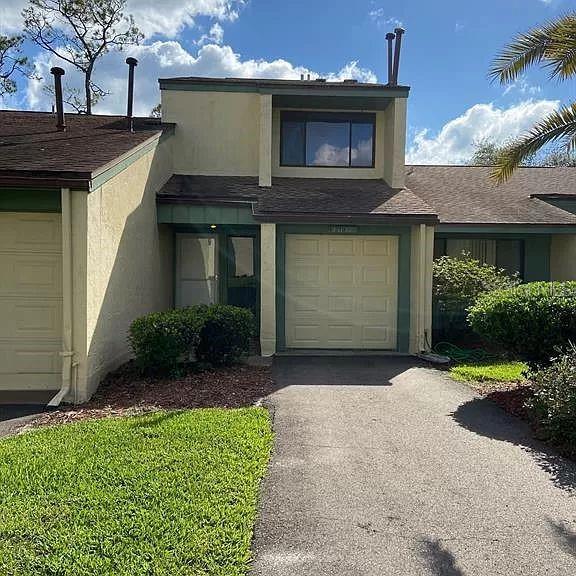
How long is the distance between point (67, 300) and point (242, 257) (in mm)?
5257

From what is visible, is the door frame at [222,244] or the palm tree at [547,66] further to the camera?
the door frame at [222,244]

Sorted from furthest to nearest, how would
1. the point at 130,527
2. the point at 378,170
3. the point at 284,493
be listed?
the point at 378,170
the point at 284,493
the point at 130,527

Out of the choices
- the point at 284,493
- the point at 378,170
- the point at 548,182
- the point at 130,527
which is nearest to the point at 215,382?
the point at 284,493

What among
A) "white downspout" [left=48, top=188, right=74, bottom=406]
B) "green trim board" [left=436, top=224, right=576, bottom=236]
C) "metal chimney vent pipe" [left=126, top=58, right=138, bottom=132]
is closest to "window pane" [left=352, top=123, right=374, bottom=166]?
"green trim board" [left=436, top=224, right=576, bottom=236]

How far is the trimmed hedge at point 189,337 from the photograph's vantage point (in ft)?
24.8

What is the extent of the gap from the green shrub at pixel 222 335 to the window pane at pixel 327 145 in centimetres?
564

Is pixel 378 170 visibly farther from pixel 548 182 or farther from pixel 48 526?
pixel 48 526

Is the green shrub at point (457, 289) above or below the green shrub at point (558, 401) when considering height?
above

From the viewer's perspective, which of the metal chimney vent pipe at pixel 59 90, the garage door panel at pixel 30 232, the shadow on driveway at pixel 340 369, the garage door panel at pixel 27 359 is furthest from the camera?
the metal chimney vent pipe at pixel 59 90

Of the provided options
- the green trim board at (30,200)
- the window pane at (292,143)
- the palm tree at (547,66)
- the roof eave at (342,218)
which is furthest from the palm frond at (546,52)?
the green trim board at (30,200)

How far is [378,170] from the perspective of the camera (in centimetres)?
1245

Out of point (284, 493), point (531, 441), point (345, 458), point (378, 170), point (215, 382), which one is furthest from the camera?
point (378, 170)

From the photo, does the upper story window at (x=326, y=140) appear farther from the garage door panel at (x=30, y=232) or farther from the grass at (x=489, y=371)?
the garage door panel at (x=30, y=232)

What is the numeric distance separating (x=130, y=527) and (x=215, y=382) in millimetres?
4339
